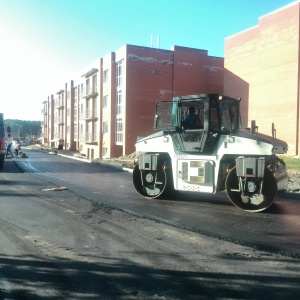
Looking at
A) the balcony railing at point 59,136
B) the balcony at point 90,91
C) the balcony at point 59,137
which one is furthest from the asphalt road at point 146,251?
the balcony railing at point 59,136

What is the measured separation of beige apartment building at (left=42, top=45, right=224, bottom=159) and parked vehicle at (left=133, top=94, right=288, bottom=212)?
87.5 ft

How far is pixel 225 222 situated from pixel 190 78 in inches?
1332

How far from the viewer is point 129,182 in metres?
15.0

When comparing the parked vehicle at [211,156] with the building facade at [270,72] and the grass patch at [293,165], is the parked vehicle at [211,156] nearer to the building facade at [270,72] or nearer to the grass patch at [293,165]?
the grass patch at [293,165]

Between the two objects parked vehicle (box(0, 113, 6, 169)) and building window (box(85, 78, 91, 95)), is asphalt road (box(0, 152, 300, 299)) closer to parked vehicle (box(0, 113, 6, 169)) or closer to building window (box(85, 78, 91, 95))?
parked vehicle (box(0, 113, 6, 169))

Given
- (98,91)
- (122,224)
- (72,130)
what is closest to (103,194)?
(122,224)

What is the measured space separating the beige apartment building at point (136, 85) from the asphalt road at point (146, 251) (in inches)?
1116

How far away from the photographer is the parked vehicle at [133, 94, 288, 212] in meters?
8.70

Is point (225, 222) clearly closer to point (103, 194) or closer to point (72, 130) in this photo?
point (103, 194)

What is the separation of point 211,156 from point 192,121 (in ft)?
3.76

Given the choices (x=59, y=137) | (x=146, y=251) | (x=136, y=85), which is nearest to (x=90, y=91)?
(x=136, y=85)

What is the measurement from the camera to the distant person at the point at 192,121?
390 inches

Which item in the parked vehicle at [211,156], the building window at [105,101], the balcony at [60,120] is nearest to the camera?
the parked vehicle at [211,156]

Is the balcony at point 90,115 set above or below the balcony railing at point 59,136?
above
